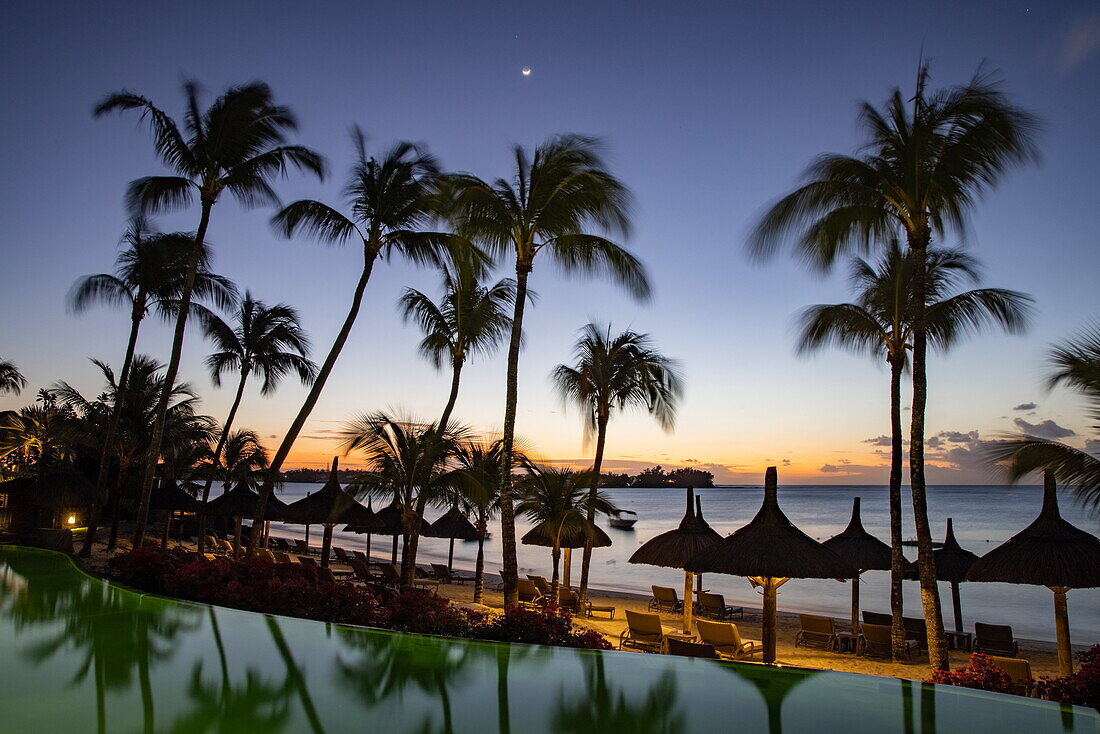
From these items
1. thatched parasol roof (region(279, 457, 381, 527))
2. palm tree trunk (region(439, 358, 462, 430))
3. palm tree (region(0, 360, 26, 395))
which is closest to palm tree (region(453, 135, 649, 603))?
thatched parasol roof (region(279, 457, 381, 527))

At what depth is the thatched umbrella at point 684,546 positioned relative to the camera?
12070 mm

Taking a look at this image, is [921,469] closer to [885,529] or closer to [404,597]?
[404,597]

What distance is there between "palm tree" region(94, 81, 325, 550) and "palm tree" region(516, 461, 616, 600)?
315 inches

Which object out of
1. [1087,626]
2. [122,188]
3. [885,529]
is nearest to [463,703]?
[122,188]

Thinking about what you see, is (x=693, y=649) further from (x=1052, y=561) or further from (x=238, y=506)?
(x=238, y=506)

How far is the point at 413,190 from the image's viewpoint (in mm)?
14234

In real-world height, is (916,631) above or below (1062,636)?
below

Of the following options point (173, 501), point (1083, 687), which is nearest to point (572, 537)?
point (1083, 687)

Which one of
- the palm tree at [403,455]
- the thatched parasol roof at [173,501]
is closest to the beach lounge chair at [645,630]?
the palm tree at [403,455]

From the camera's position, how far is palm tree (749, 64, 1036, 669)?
9.36 metres

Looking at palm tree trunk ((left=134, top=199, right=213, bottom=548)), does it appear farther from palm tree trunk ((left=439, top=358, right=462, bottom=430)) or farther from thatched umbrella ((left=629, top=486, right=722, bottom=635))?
thatched umbrella ((left=629, top=486, right=722, bottom=635))

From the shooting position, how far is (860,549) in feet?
43.1

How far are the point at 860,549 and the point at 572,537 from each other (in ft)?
20.0

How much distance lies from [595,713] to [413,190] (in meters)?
11.6
